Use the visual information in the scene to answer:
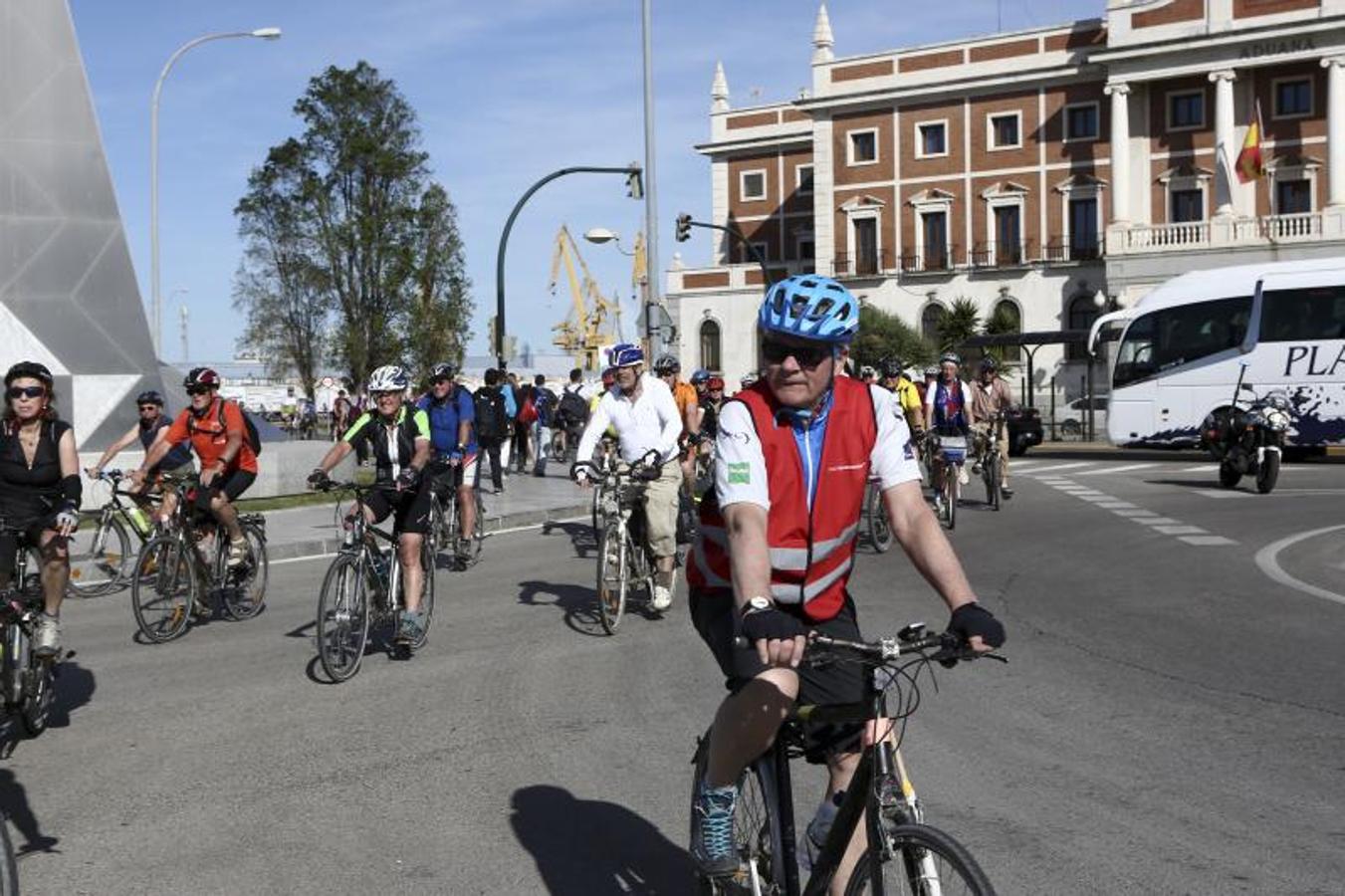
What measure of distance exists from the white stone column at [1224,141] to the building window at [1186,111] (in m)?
1.01

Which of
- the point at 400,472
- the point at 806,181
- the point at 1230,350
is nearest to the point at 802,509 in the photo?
the point at 400,472

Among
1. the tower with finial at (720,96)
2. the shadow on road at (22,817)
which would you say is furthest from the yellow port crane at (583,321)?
the shadow on road at (22,817)

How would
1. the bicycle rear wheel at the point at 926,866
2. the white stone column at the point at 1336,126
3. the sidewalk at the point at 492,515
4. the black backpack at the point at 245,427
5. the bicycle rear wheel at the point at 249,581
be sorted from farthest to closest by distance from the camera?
the white stone column at the point at 1336,126 → the sidewalk at the point at 492,515 → the bicycle rear wheel at the point at 249,581 → the black backpack at the point at 245,427 → the bicycle rear wheel at the point at 926,866

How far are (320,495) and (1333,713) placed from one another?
17223 millimetres

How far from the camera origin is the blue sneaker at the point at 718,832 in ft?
12.0

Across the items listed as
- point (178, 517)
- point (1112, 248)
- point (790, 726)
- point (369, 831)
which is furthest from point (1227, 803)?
point (1112, 248)

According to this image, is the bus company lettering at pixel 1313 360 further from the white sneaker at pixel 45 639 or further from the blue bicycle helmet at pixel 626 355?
the white sneaker at pixel 45 639

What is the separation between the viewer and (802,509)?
3508 millimetres

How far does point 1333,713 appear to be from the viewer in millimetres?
6941

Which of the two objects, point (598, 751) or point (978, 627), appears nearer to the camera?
point (978, 627)

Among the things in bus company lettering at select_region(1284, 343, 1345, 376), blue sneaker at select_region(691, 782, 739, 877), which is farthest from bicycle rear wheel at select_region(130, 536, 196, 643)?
bus company lettering at select_region(1284, 343, 1345, 376)

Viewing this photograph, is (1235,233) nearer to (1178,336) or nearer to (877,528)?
(1178,336)

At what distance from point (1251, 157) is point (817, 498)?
57.0 metres

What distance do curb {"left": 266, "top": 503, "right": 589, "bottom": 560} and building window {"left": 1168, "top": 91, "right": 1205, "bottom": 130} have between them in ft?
150
